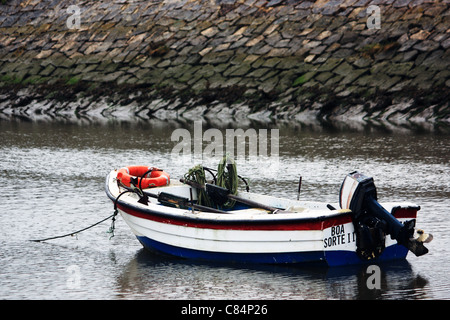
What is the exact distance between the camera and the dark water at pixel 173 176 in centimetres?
1134

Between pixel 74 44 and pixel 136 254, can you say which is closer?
pixel 136 254

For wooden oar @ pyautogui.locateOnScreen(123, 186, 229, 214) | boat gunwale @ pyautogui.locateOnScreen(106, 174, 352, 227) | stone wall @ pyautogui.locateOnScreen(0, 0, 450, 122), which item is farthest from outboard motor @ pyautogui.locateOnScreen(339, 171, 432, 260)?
stone wall @ pyautogui.locateOnScreen(0, 0, 450, 122)

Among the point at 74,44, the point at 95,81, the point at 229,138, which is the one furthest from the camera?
the point at 74,44

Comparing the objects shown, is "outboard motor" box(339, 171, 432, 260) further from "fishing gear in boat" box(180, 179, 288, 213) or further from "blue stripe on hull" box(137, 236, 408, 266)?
"fishing gear in boat" box(180, 179, 288, 213)

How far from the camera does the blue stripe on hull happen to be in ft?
38.3

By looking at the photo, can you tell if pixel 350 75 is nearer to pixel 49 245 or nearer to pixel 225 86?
pixel 225 86

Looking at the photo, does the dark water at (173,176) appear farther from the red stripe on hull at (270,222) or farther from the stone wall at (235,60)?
the stone wall at (235,60)

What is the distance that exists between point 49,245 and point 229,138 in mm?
14663

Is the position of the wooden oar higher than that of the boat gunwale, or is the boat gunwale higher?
the wooden oar

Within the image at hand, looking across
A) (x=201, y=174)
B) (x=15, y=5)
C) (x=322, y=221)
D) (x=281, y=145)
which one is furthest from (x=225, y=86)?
(x=322, y=221)

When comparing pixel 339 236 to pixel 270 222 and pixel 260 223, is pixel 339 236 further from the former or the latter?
pixel 260 223

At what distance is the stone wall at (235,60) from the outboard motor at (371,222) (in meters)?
20.7

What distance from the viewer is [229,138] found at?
27922 millimetres

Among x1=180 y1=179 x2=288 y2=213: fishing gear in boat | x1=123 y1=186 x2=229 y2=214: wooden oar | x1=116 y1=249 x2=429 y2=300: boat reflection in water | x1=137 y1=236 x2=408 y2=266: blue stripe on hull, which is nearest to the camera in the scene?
x1=116 y1=249 x2=429 y2=300: boat reflection in water
